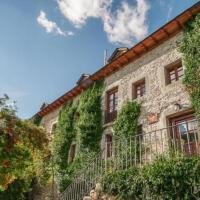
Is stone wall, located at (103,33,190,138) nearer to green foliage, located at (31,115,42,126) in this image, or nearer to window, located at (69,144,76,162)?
window, located at (69,144,76,162)

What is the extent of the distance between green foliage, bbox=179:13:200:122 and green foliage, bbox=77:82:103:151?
5.30 metres

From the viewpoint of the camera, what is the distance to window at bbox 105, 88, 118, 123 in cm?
1295

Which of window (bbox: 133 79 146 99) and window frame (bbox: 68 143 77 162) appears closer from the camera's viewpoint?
window (bbox: 133 79 146 99)

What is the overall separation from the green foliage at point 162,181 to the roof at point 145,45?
6605 millimetres

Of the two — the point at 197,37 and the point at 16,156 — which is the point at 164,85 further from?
the point at 16,156

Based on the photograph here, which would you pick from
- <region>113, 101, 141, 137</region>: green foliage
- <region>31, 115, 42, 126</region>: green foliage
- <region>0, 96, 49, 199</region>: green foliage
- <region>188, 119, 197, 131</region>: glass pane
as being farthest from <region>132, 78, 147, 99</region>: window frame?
<region>31, 115, 42, 126</region>: green foliage

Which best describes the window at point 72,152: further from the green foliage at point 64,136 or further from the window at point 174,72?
the window at point 174,72

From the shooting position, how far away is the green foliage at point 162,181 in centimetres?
603

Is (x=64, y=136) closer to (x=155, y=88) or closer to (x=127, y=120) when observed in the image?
(x=127, y=120)

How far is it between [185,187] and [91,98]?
9.02 m

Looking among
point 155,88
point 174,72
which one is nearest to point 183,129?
point 155,88

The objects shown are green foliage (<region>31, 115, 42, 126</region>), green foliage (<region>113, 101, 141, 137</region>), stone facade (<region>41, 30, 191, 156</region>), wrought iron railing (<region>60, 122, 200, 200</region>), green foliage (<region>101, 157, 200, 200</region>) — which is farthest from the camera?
green foliage (<region>31, 115, 42, 126</region>)

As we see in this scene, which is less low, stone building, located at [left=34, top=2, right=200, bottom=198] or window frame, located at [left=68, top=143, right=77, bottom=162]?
stone building, located at [left=34, top=2, right=200, bottom=198]

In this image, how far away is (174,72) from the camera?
11102mm
